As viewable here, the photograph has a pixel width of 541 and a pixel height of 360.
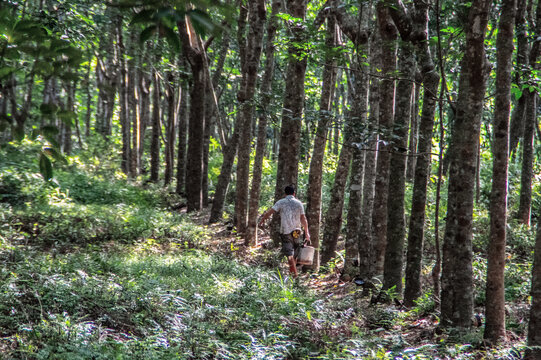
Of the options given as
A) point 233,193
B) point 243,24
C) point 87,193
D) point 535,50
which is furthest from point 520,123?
point 87,193

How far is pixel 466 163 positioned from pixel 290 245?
5592mm

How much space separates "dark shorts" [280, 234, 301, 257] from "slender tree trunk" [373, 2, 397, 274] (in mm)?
1874

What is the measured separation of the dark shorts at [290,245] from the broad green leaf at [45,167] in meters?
8.49

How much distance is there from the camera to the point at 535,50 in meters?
12.8

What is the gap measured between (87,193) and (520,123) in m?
14.4

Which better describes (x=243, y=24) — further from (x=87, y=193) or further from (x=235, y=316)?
(x=235, y=316)

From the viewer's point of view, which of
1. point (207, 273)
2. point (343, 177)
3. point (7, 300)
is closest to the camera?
point (7, 300)

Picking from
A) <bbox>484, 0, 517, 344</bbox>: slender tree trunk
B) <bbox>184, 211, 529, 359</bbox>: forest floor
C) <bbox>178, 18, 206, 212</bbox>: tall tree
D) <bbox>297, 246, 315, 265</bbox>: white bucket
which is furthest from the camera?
<bbox>178, 18, 206, 212</bbox>: tall tree

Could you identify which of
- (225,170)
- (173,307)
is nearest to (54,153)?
(173,307)

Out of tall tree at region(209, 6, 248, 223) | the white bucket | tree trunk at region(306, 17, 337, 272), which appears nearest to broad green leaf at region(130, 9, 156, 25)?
the white bucket

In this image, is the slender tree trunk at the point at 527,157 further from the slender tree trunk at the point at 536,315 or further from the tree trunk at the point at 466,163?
the slender tree trunk at the point at 536,315

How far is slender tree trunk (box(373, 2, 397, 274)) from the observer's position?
8.35 metres

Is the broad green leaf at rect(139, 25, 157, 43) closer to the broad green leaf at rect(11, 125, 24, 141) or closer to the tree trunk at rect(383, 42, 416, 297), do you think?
the broad green leaf at rect(11, 125, 24, 141)

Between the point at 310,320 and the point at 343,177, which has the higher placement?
the point at 343,177
